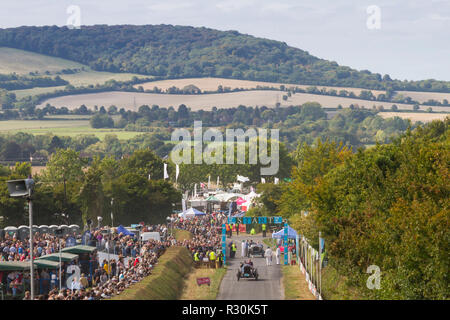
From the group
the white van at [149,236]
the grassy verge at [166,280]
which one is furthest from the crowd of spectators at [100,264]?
the white van at [149,236]

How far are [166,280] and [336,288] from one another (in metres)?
9.05

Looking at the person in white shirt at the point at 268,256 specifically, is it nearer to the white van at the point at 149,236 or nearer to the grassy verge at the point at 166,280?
the grassy verge at the point at 166,280

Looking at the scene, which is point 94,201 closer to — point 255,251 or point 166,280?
point 255,251

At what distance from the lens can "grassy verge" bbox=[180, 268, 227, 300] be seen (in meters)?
38.5

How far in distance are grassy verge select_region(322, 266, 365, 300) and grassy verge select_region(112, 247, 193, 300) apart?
7010mm

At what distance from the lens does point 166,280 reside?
4003 centimetres

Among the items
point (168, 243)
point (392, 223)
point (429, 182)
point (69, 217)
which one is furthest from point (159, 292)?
point (69, 217)

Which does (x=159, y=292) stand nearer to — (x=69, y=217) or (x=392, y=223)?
(x=392, y=223)

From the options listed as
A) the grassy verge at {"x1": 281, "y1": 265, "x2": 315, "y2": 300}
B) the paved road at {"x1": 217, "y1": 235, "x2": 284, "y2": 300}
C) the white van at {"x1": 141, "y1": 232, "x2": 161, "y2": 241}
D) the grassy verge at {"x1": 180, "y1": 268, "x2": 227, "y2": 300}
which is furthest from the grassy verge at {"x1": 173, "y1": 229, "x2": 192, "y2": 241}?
the grassy verge at {"x1": 180, "y1": 268, "x2": 227, "y2": 300}

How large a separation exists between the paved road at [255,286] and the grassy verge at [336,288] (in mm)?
2169

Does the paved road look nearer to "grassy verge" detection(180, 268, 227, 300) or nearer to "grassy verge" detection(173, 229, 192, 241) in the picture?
"grassy verge" detection(180, 268, 227, 300)

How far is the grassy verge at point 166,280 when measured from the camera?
113 feet
